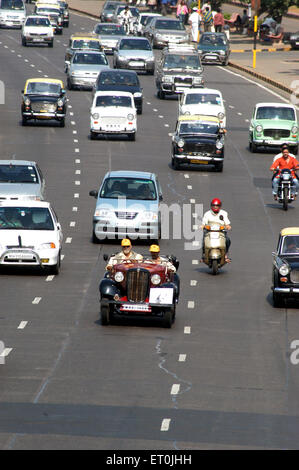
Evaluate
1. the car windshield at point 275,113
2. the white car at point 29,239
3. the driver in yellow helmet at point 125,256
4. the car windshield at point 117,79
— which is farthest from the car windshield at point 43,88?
the driver in yellow helmet at point 125,256

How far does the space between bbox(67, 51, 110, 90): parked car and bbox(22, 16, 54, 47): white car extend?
17.2 metres

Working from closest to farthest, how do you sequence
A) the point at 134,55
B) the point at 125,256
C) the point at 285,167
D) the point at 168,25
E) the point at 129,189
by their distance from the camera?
1. the point at 125,256
2. the point at 129,189
3. the point at 285,167
4. the point at 134,55
5. the point at 168,25

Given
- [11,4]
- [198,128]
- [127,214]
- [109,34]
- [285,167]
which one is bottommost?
[11,4]

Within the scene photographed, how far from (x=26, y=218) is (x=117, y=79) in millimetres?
26751

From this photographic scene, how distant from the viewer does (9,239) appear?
27578 millimetres

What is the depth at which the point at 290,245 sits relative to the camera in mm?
25938

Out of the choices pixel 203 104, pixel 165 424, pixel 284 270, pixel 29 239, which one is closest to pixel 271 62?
pixel 203 104

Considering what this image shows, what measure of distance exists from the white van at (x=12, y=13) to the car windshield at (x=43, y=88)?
37.2 m

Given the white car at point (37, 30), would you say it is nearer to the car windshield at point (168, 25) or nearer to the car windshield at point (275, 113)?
the car windshield at point (168, 25)

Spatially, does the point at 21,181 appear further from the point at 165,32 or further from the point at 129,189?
the point at 165,32

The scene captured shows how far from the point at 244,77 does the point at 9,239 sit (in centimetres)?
4233

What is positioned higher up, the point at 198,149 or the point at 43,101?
the point at 198,149

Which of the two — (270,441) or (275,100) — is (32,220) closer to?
(270,441)

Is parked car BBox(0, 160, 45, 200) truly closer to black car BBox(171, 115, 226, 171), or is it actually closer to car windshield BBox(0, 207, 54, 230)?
car windshield BBox(0, 207, 54, 230)
